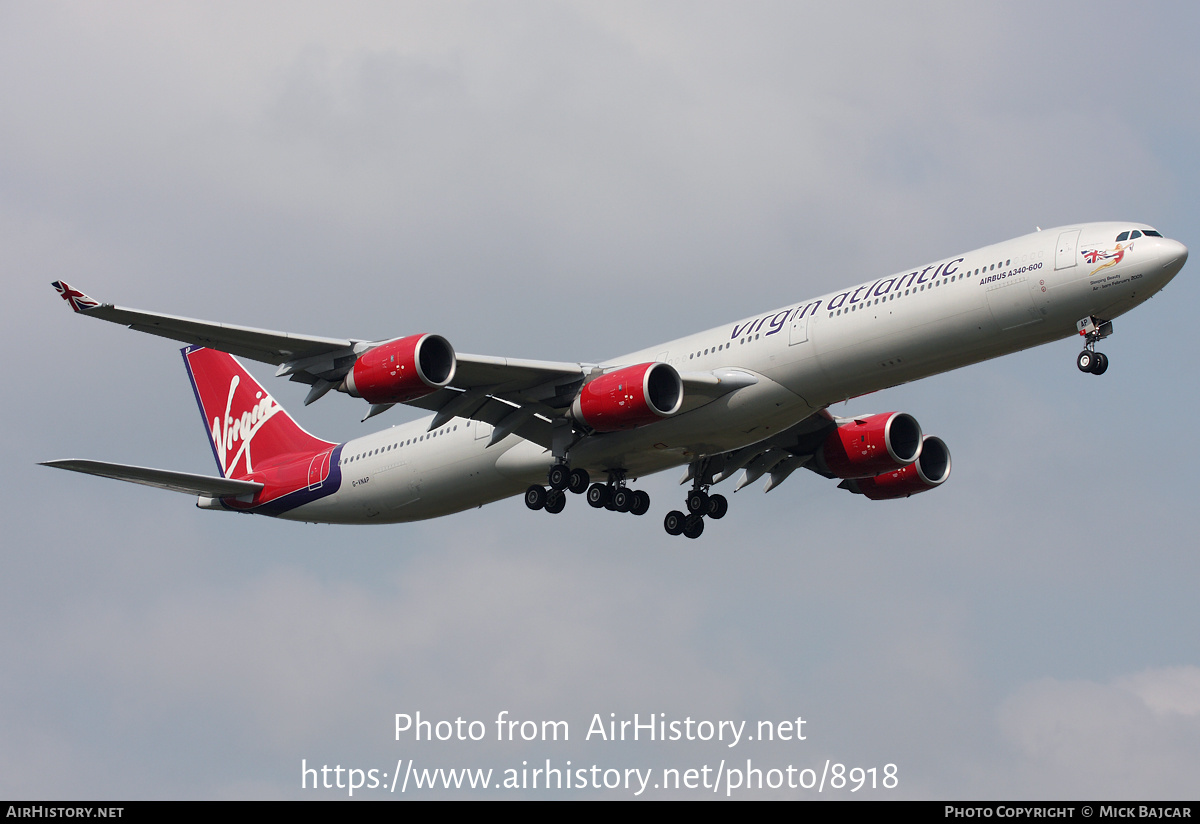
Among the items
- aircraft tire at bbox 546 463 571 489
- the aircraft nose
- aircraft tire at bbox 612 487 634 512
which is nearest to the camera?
the aircraft nose

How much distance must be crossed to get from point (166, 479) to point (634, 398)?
1653 centimetres

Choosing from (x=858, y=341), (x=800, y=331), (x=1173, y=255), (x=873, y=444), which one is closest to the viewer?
(x=1173, y=255)

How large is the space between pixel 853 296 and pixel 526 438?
10.7 meters

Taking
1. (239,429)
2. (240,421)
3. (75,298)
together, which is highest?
(240,421)

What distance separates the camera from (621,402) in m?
39.8

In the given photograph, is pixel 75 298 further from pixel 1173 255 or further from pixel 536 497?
pixel 1173 255

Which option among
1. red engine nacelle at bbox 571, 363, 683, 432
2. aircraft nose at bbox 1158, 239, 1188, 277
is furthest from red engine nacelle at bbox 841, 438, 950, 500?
aircraft nose at bbox 1158, 239, 1188, 277

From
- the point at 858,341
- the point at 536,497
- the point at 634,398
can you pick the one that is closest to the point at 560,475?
the point at 536,497

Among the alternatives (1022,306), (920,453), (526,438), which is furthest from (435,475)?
(1022,306)

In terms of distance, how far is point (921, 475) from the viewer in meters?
48.3

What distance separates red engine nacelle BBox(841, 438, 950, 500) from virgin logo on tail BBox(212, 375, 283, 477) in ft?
69.6

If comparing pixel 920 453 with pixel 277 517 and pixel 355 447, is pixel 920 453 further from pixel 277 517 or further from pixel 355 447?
pixel 277 517

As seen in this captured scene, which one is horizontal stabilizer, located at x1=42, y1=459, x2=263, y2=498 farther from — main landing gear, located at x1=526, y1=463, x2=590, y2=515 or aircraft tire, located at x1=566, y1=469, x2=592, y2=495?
aircraft tire, located at x1=566, y1=469, x2=592, y2=495

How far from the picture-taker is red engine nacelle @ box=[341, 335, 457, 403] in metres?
38.1
